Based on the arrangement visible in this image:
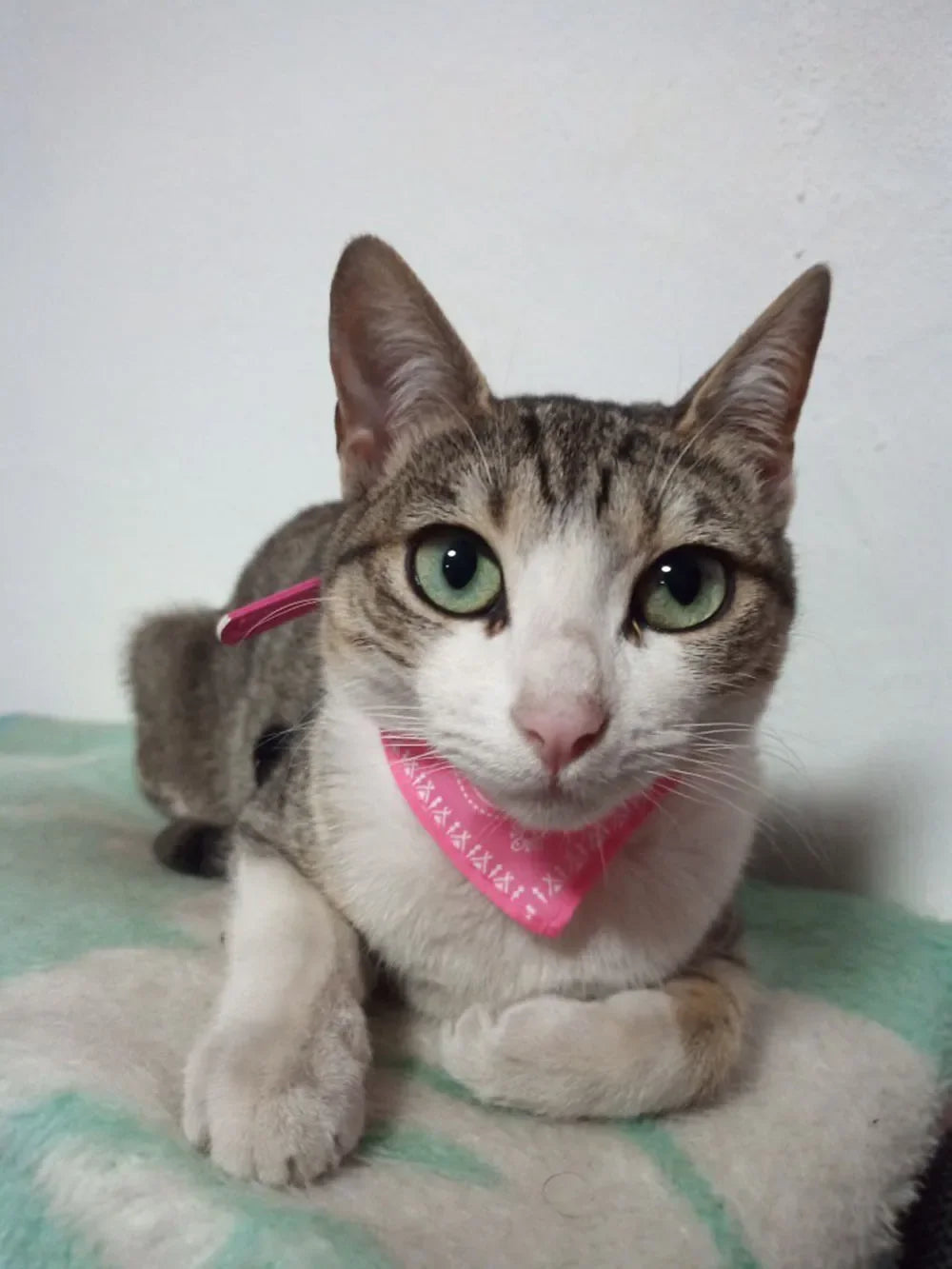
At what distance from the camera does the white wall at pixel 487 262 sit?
3.93ft

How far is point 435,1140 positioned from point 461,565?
441 mm

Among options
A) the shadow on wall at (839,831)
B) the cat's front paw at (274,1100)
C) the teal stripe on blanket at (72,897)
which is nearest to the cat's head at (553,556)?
the cat's front paw at (274,1100)

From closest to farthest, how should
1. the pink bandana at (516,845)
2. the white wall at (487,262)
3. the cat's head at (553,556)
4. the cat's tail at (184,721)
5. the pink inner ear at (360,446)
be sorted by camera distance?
1. the cat's head at (553,556)
2. the pink bandana at (516,845)
3. the pink inner ear at (360,446)
4. the white wall at (487,262)
5. the cat's tail at (184,721)

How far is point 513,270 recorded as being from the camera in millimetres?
1458

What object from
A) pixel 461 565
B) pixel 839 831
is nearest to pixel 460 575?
pixel 461 565

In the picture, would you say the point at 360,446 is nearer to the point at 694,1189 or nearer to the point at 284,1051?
the point at 284,1051

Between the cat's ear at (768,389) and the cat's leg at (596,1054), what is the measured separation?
48 centimetres

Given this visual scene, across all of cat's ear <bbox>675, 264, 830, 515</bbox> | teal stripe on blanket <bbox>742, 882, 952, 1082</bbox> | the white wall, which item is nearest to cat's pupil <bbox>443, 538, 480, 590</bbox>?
cat's ear <bbox>675, 264, 830, 515</bbox>

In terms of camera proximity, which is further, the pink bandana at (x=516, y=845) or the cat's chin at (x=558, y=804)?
the pink bandana at (x=516, y=845)

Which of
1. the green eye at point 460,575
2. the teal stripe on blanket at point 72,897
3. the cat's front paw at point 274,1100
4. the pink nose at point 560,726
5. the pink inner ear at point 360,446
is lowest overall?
the teal stripe on blanket at point 72,897

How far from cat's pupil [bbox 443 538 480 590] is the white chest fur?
0.23 m

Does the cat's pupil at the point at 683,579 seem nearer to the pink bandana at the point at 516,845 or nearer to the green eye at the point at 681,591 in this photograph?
the green eye at the point at 681,591

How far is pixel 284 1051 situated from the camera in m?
0.67

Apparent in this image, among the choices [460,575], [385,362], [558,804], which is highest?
[385,362]
